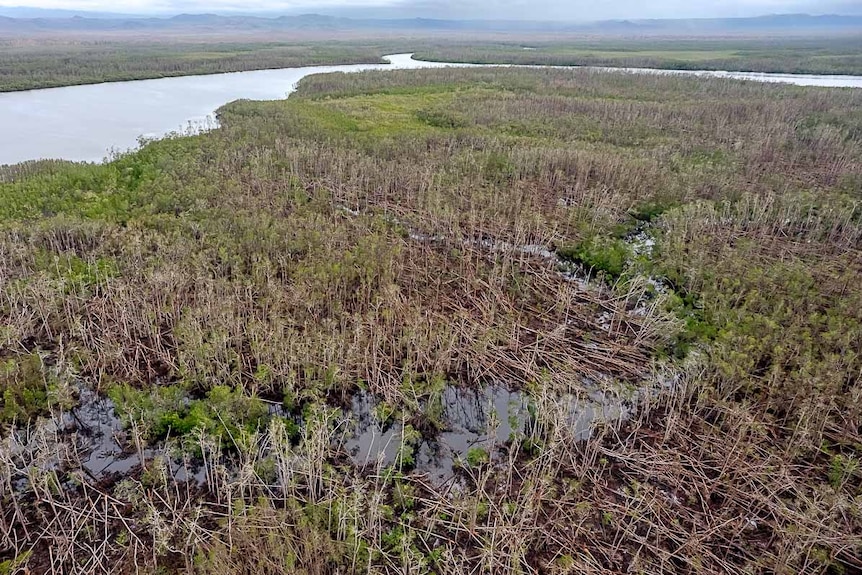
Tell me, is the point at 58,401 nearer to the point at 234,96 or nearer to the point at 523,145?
the point at 523,145

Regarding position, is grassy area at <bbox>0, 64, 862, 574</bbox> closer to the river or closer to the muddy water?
the muddy water

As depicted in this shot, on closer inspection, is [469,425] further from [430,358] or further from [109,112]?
[109,112]

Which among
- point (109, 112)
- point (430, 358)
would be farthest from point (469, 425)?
point (109, 112)

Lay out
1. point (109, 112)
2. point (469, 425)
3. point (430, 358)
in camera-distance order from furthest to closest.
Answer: point (109, 112) < point (430, 358) < point (469, 425)

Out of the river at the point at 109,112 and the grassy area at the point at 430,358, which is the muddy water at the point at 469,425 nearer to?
the grassy area at the point at 430,358

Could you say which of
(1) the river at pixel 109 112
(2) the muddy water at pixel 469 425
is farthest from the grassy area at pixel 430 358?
(1) the river at pixel 109 112

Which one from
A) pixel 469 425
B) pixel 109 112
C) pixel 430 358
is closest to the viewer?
pixel 469 425

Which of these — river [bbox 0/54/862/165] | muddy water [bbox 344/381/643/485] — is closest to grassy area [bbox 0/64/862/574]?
muddy water [bbox 344/381/643/485]
